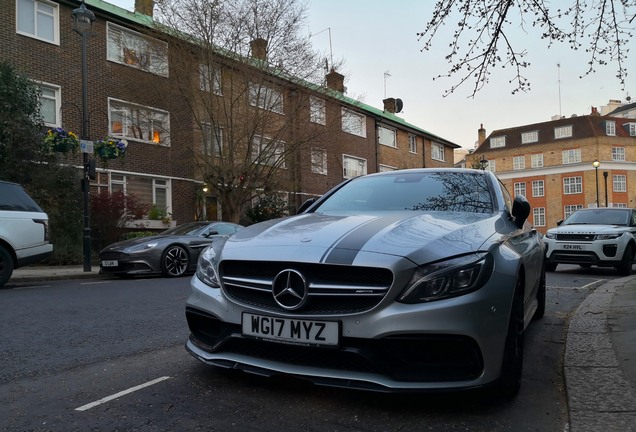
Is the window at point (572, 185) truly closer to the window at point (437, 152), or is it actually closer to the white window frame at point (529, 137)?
the white window frame at point (529, 137)

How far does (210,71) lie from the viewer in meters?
17.7

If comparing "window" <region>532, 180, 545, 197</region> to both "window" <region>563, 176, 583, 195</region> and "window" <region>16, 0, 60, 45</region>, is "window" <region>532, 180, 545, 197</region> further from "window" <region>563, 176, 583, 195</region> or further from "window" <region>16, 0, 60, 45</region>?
"window" <region>16, 0, 60, 45</region>

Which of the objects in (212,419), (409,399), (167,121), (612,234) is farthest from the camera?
(167,121)

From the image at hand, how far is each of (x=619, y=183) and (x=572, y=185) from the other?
17.5 feet

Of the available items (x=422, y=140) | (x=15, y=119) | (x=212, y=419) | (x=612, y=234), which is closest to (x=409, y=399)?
(x=212, y=419)

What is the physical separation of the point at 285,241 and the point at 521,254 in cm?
169

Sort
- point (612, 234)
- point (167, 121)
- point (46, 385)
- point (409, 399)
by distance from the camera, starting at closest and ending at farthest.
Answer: point (409, 399), point (46, 385), point (612, 234), point (167, 121)

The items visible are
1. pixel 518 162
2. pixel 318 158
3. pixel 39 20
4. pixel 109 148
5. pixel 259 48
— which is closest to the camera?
pixel 109 148

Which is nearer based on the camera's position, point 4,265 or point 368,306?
point 368,306

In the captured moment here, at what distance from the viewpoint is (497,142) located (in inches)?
2739

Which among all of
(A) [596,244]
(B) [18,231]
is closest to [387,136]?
(A) [596,244]

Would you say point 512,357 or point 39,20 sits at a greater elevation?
point 39,20

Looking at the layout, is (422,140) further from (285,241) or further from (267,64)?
(285,241)

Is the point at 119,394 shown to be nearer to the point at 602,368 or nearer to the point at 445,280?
the point at 445,280
